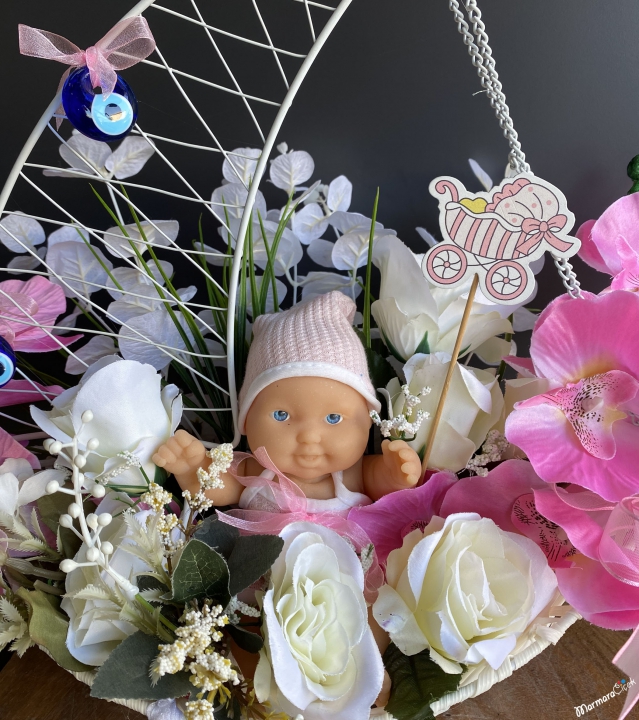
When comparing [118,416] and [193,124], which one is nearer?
[118,416]

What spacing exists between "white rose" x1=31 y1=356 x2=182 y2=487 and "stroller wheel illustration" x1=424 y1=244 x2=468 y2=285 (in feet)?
1.10

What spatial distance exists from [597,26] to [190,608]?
0.94 m

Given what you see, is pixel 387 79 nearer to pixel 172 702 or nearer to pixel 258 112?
pixel 258 112

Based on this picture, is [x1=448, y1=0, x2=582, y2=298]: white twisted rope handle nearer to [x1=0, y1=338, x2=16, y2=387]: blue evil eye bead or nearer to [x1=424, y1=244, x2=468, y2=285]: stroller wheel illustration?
[x1=424, y1=244, x2=468, y2=285]: stroller wheel illustration

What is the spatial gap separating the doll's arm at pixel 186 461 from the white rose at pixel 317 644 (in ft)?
0.61

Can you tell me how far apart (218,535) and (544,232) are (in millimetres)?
460

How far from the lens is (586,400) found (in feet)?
1.97

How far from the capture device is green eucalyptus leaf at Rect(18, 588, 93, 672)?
0.54 metres

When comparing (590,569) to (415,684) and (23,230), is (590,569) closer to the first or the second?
(415,684)

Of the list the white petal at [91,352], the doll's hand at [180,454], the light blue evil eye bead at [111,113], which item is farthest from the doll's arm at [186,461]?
the light blue evil eye bead at [111,113]

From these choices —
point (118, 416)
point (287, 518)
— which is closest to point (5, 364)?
point (118, 416)

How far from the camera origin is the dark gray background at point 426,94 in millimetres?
828

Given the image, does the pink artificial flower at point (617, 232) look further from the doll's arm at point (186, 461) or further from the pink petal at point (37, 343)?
the pink petal at point (37, 343)

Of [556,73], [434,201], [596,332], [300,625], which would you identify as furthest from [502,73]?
[300,625]
